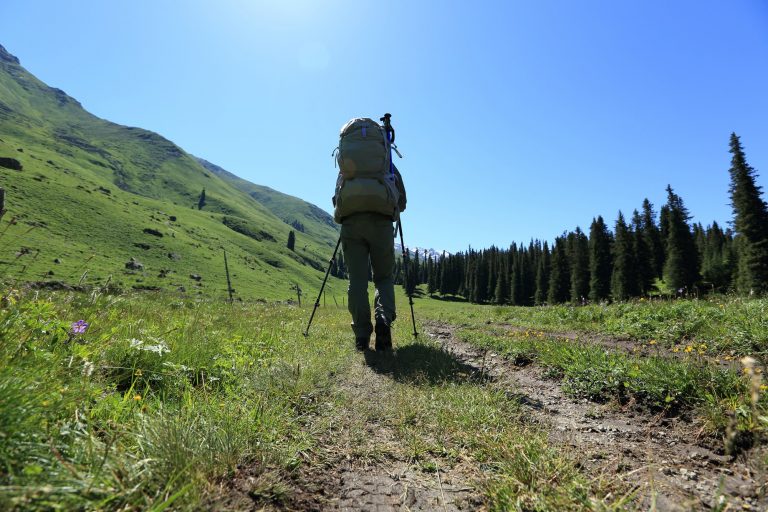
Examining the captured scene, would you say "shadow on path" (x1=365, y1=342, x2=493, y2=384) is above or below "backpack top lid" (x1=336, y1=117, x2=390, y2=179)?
below

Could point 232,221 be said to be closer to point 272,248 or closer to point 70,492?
point 272,248

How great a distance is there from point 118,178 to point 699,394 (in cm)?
21189

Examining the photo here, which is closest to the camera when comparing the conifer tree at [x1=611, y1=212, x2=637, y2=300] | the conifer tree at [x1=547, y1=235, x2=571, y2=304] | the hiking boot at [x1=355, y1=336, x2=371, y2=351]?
the hiking boot at [x1=355, y1=336, x2=371, y2=351]

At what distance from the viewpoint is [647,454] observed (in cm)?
225

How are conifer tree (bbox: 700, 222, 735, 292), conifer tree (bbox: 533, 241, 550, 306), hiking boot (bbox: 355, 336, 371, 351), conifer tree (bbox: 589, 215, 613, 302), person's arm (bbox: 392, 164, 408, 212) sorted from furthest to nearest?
conifer tree (bbox: 533, 241, 550, 306)
conifer tree (bbox: 589, 215, 613, 302)
conifer tree (bbox: 700, 222, 735, 292)
person's arm (bbox: 392, 164, 408, 212)
hiking boot (bbox: 355, 336, 371, 351)

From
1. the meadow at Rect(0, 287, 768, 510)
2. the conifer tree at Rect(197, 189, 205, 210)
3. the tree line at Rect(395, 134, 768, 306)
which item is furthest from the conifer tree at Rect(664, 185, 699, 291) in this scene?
the conifer tree at Rect(197, 189, 205, 210)

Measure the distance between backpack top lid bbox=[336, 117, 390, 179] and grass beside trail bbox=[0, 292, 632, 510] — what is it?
11.9ft

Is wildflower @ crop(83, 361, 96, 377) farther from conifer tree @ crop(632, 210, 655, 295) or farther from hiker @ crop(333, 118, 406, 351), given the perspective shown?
conifer tree @ crop(632, 210, 655, 295)

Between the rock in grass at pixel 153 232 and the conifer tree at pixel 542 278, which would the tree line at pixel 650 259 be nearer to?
the conifer tree at pixel 542 278

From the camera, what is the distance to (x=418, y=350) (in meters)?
6.10

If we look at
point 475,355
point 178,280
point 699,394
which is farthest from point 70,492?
point 178,280

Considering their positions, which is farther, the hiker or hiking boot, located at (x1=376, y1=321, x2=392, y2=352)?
the hiker

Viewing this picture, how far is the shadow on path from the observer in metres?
4.25

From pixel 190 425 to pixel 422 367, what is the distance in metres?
3.25
